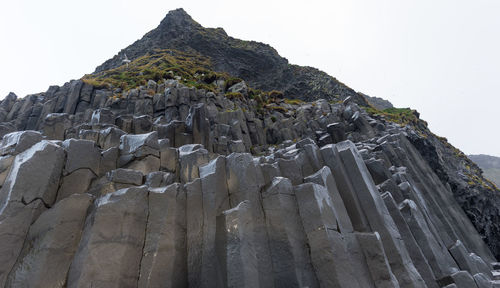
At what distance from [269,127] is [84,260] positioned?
31027 mm

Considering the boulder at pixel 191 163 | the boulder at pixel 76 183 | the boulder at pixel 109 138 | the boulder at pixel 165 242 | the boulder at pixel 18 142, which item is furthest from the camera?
the boulder at pixel 109 138

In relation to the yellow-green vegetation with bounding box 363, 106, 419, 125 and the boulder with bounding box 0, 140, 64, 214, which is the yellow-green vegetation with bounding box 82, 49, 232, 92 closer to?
the yellow-green vegetation with bounding box 363, 106, 419, 125

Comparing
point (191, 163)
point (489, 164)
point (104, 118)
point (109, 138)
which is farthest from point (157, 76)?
point (489, 164)

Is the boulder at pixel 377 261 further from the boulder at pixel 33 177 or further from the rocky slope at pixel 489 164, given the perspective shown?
the rocky slope at pixel 489 164

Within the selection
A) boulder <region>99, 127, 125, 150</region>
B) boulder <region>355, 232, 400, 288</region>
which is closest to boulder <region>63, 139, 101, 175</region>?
boulder <region>99, 127, 125, 150</region>

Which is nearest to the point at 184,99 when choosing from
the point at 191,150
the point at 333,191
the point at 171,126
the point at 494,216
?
the point at 171,126

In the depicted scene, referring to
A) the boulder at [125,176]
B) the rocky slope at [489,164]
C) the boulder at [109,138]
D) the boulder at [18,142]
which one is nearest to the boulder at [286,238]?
the boulder at [125,176]

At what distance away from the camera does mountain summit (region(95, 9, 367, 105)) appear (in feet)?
205

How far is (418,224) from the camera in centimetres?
1049

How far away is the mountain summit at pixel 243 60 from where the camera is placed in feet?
205

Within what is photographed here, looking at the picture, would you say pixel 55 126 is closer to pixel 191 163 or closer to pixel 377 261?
pixel 191 163

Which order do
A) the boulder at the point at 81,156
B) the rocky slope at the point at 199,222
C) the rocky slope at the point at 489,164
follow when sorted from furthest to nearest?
the rocky slope at the point at 489,164
the boulder at the point at 81,156
the rocky slope at the point at 199,222

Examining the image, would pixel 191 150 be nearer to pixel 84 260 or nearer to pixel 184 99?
pixel 84 260

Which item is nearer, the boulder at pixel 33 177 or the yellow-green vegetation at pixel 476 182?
the boulder at pixel 33 177
